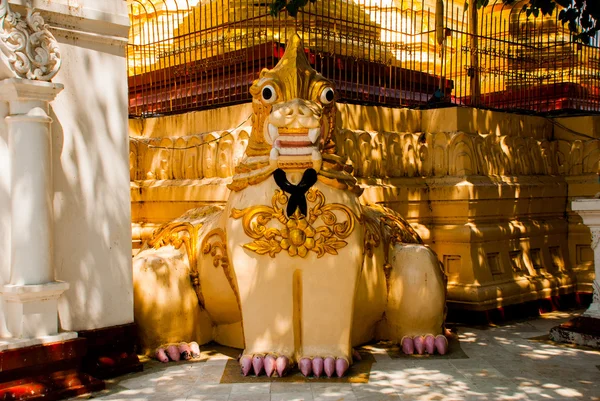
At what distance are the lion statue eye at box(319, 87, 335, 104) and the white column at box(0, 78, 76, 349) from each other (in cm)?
205

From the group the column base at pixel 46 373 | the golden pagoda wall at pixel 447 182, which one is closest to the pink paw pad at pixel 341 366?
the column base at pixel 46 373

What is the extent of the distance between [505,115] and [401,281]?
11.7ft

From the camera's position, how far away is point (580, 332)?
23.0 feet

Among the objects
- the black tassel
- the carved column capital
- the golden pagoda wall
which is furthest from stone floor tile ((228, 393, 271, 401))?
the carved column capital

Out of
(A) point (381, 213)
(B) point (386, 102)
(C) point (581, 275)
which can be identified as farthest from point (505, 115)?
(A) point (381, 213)

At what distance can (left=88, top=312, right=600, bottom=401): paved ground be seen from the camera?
536 cm

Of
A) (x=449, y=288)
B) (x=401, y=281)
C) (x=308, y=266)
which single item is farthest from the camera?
(x=449, y=288)

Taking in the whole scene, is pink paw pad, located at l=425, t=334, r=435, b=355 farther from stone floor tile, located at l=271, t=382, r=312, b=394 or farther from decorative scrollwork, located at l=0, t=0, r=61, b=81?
decorative scrollwork, located at l=0, t=0, r=61, b=81

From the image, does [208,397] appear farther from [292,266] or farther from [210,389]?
[292,266]

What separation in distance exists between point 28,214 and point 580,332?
481 centimetres

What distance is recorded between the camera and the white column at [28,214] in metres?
5.24

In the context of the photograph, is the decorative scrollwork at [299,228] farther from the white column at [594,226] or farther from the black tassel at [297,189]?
the white column at [594,226]

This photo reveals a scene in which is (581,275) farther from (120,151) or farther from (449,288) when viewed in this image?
(120,151)

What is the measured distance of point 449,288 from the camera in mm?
8344
